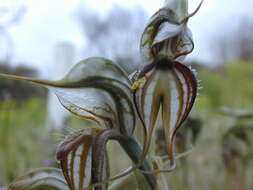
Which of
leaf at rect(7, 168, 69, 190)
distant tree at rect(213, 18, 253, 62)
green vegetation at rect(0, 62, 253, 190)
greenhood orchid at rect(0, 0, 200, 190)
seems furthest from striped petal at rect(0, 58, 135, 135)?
distant tree at rect(213, 18, 253, 62)

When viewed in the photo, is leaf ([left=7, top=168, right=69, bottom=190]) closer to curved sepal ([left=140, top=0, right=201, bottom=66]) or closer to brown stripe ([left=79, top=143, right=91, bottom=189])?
brown stripe ([left=79, top=143, right=91, bottom=189])

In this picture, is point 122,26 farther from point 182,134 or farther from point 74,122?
point 182,134

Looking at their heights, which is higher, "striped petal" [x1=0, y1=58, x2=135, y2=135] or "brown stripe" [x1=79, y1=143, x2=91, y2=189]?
"striped petal" [x1=0, y1=58, x2=135, y2=135]

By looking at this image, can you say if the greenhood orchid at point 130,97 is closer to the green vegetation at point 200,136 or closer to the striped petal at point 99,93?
the striped petal at point 99,93

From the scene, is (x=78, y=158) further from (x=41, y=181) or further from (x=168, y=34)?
(x=168, y=34)

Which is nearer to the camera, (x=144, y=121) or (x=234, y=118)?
(x=144, y=121)

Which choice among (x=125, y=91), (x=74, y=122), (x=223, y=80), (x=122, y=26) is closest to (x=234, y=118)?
(x=125, y=91)

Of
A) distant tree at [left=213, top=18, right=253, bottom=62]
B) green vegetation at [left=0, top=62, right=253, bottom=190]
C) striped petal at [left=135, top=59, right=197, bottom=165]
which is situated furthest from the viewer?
distant tree at [left=213, top=18, right=253, bottom=62]
